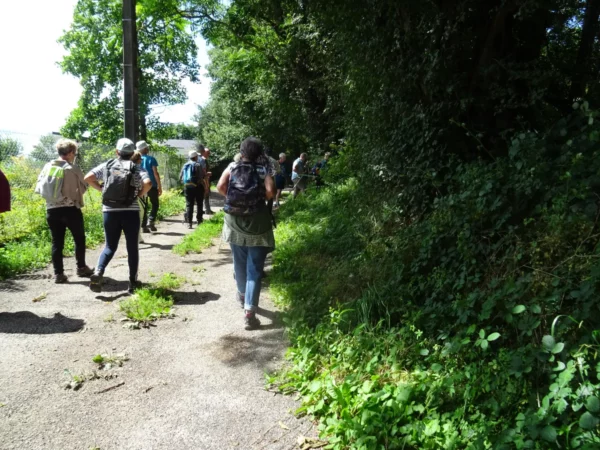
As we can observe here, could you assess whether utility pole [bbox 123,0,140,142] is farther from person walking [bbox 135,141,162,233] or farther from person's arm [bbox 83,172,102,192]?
person's arm [bbox 83,172,102,192]

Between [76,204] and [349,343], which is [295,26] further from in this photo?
[349,343]

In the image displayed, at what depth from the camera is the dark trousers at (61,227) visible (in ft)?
18.6

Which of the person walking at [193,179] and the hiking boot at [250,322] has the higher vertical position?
the person walking at [193,179]

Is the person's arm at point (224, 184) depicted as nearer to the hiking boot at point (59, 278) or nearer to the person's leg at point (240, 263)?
the person's leg at point (240, 263)

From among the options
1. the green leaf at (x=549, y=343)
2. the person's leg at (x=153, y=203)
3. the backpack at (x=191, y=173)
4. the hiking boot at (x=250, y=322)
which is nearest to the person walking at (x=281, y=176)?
the backpack at (x=191, y=173)

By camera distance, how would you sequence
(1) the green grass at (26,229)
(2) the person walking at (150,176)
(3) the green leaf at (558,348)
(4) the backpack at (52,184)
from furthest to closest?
(2) the person walking at (150,176), (1) the green grass at (26,229), (4) the backpack at (52,184), (3) the green leaf at (558,348)

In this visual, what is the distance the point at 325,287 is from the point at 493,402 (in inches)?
100

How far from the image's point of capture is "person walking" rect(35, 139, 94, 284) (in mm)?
5531

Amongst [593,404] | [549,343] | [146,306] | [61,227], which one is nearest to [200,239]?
[61,227]

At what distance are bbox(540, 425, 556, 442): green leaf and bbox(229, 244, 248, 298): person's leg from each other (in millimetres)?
3236

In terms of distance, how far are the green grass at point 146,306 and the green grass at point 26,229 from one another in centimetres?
236

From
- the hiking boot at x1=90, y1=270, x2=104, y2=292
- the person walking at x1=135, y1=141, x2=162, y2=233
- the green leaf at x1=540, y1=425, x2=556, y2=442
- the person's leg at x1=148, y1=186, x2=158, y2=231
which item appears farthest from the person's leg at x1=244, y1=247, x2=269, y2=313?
the person's leg at x1=148, y1=186, x2=158, y2=231

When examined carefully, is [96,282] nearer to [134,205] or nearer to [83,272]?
[83,272]

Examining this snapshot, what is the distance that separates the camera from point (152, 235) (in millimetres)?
9727
